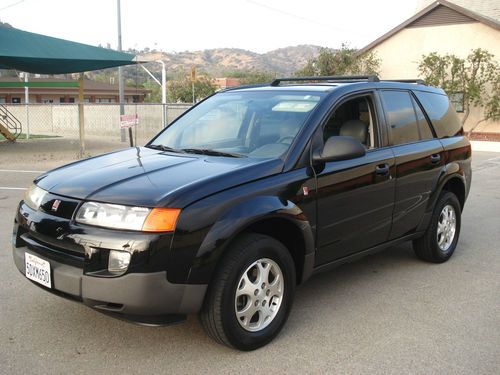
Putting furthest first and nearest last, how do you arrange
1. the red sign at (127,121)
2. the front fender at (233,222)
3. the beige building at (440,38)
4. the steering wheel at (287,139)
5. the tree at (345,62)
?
the tree at (345,62), the beige building at (440,38), the red sign at (127,121), the steering wheel at (287,139), the front fender at (233,222)

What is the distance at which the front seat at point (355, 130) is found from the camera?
462 centimetres

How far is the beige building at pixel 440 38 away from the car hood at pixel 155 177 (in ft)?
74.7

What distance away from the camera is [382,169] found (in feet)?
15.0

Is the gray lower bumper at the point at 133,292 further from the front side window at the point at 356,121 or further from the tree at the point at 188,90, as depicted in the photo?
the tree at the point at 188,90

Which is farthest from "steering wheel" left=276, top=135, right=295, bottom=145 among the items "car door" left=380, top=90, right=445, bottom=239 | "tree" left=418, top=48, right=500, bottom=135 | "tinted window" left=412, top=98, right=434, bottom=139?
"tree" left=418, top=48, right=500, bottom=135

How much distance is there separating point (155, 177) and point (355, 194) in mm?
1619

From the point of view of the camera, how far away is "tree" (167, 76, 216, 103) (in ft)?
172

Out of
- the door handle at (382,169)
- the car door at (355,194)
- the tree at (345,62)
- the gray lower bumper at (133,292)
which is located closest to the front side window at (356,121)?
the car door at (355,194)

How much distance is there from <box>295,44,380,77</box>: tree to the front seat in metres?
22.6

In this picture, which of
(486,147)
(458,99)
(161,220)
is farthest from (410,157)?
(458,99)

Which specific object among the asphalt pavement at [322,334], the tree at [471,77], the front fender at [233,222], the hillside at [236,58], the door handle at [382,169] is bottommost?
the asphalt pavement at [322,334]

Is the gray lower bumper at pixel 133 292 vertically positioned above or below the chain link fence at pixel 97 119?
below

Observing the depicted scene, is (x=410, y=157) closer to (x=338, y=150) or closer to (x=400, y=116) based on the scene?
(x=400, y=116)

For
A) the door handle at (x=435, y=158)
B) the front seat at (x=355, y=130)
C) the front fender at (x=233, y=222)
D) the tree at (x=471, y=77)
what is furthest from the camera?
the tree at (x=471, y=77)
